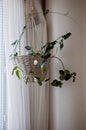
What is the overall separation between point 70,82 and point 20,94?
48cm

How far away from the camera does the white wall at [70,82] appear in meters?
1.89

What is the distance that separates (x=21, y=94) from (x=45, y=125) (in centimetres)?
41

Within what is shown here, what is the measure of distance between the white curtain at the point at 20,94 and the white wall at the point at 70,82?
4.6 inches

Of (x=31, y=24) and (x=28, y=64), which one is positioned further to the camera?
(x=31, y=24)

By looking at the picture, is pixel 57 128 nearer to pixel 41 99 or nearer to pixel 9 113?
pixel 41 99

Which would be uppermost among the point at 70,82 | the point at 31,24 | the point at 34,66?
the point at 31,24

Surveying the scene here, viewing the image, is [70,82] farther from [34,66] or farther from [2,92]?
[2,92]

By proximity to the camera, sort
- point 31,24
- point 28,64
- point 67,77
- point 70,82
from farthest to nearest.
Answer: point 31,24 → point 70,82 → point 67,77 → point 28,64

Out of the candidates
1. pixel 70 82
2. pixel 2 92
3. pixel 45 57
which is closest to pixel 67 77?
pixel 70 82

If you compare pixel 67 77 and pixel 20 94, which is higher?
pixel 67 77

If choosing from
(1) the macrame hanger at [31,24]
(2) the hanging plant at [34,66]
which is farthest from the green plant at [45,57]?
(1) the macrame hanger at [31,24]

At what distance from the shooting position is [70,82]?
1.95 metres

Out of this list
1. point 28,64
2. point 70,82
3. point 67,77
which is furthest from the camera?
point 70,82

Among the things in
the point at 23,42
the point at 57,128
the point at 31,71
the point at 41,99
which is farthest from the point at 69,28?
the point at 57,128
